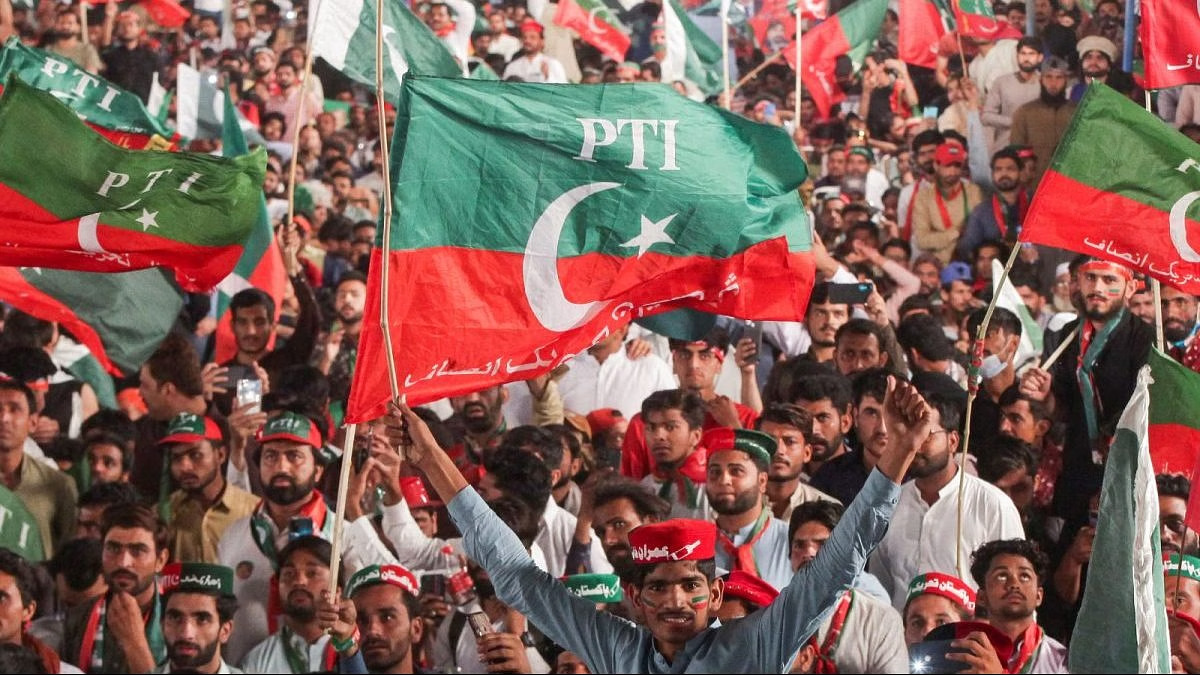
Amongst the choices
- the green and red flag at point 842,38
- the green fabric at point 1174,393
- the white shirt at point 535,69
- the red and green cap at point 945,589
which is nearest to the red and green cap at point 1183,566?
the green fabric at point 1174,393

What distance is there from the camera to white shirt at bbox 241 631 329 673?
8016mm

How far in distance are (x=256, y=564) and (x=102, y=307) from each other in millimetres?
1738

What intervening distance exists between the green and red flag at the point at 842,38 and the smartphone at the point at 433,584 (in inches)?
319

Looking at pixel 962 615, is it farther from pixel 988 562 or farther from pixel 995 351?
pixel 995 351

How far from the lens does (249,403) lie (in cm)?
970

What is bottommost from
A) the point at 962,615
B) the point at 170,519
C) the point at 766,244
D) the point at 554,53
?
the point at 554,53

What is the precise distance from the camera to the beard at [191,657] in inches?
307

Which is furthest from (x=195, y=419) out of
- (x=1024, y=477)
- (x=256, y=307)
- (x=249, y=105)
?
(x=249, y=105)

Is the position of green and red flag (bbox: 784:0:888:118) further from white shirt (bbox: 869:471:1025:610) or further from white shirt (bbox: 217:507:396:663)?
white shirt (bbox: 217:507:396:663)

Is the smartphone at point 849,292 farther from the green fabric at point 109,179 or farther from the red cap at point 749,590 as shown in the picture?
the red cap at point 749,590

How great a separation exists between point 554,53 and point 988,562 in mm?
13233

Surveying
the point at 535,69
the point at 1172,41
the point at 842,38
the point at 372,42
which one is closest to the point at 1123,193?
the point at 1172,41

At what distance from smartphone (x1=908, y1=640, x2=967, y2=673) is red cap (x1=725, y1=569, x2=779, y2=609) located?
160 centimetres

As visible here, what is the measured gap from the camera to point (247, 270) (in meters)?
10.8
